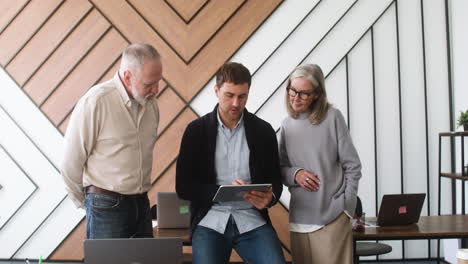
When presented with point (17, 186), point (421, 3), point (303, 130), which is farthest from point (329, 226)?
point (17, 186)

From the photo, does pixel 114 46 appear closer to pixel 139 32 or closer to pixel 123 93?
pixel 139 32

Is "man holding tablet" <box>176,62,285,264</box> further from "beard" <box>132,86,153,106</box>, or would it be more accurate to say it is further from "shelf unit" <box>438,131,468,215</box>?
"shelf unit" <box>438,131,468,215</box>

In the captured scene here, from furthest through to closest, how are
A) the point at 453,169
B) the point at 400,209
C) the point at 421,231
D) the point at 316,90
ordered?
the point at 453,169
the point at 400,209
the point at 421,231
the point at 316,90

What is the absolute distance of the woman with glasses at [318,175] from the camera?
8.29 ft

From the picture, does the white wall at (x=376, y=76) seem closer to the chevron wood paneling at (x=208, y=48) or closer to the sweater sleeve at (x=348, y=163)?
the chevron wood paneling at (x=208, y=48)

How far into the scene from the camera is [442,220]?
11.3ft

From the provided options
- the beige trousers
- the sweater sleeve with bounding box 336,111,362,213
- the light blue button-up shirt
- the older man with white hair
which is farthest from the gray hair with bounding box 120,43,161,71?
the beige trousers

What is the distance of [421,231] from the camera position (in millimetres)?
3035

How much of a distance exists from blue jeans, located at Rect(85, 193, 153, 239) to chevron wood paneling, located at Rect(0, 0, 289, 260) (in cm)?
256

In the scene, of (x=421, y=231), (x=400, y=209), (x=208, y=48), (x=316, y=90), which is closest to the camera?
(x=316, y=90)

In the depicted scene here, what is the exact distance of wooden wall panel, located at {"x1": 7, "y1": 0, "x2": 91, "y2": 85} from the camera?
509cm

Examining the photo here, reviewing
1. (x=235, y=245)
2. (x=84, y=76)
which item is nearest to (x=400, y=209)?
(x=235, y=245)

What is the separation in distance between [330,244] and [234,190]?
68 cm

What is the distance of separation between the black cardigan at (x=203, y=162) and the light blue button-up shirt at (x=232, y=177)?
26mm
